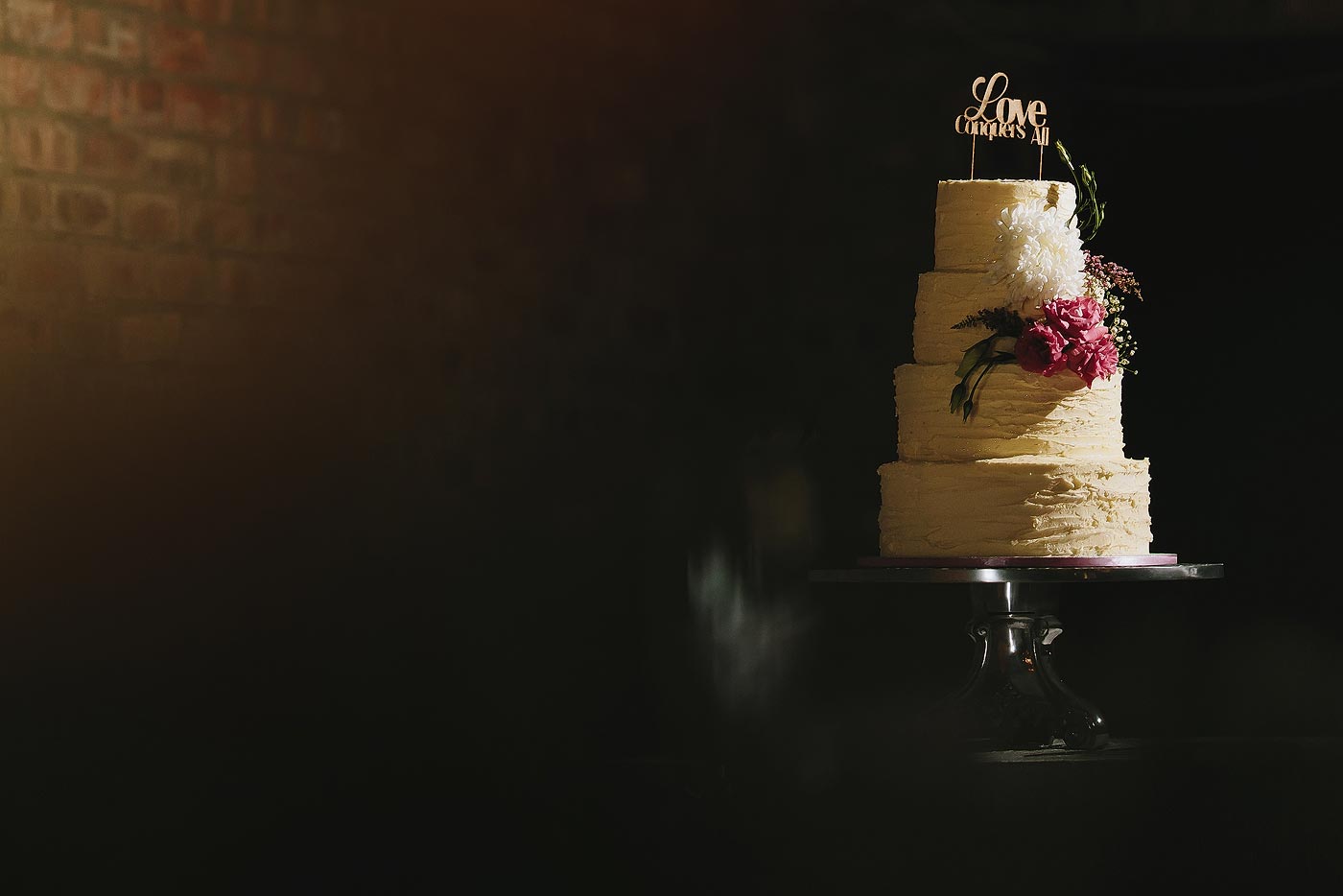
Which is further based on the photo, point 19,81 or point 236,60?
point 236,60

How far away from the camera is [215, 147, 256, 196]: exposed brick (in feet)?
13.8

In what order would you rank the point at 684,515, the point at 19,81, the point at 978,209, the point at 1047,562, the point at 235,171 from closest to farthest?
the point at 19,81 → the point at 1047,562 → the point at 235,171 → the point at 978,209 → the point at 684,515

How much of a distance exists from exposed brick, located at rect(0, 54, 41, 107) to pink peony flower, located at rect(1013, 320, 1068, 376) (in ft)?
7.73

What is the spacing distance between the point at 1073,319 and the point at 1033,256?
0.60 ft

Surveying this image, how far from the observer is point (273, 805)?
13.5 ft

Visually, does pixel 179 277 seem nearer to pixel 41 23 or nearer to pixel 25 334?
pixel 25 334

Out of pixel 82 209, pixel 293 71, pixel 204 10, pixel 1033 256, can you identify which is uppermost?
pixel 204 10

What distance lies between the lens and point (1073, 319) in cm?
421

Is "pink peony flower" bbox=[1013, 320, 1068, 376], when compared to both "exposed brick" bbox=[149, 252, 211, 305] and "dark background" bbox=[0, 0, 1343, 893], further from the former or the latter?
"exposed brick" bbox=[149, 252, 211, 305]

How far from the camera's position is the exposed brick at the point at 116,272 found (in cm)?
401

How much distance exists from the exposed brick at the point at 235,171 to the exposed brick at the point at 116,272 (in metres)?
0.26

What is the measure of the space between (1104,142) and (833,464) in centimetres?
130

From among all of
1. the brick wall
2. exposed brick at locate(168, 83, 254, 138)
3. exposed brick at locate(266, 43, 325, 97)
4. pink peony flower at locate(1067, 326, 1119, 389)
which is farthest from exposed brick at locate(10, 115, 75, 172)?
pink peony flower at locate(1067, 326, 1119, 389)

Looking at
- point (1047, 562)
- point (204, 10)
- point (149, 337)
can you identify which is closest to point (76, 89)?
point (204, 10)
